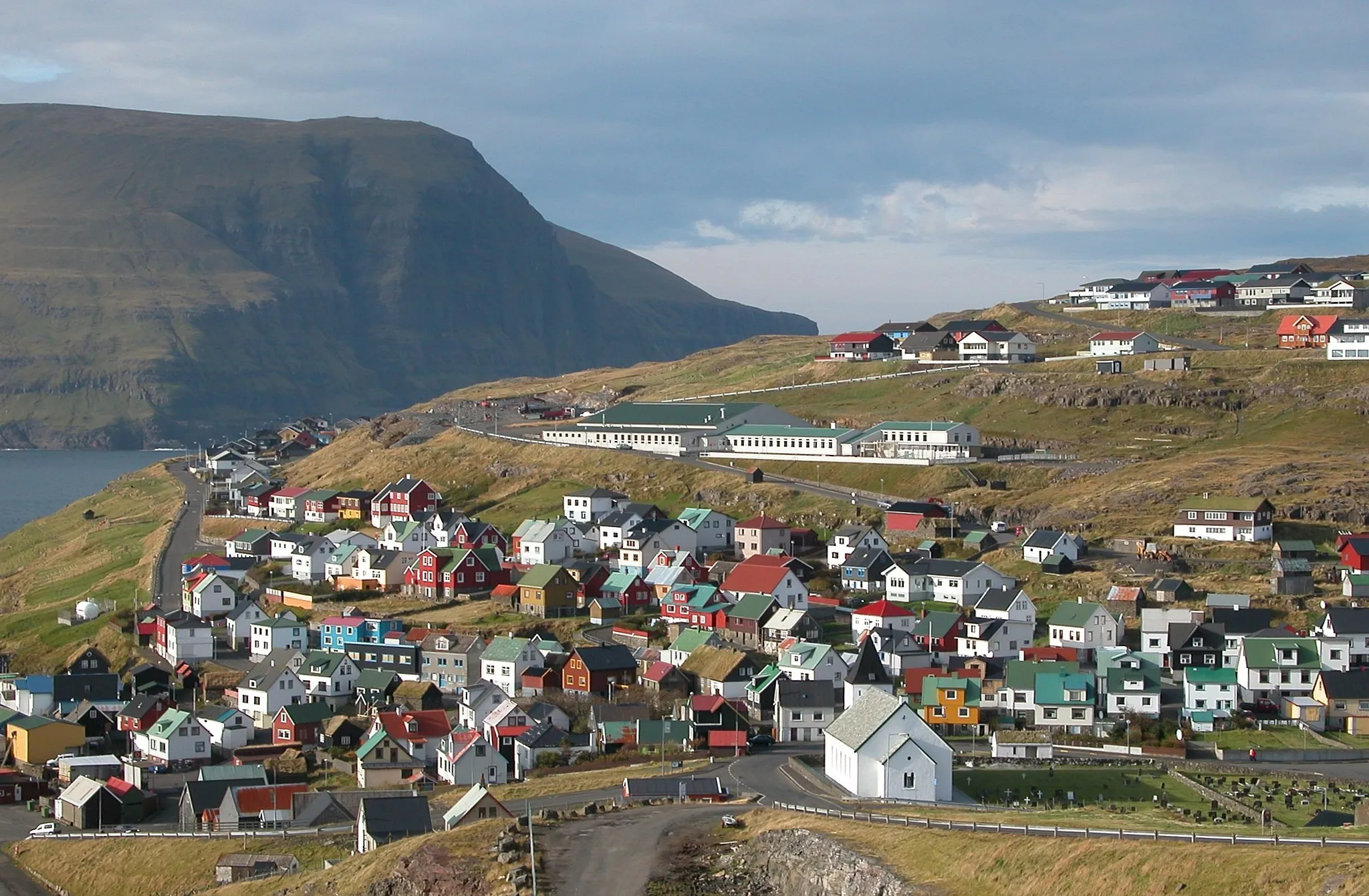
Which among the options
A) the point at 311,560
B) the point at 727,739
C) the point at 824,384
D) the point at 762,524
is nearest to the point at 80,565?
the point at 311,560

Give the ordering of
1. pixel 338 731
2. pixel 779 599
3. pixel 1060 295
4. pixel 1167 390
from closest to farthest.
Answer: pixel 338 731
pixel 779 599
pixel 1167 390
pixel 1060 295

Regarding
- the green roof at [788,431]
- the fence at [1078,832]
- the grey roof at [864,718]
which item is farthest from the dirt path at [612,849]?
the green roof at [788,431]

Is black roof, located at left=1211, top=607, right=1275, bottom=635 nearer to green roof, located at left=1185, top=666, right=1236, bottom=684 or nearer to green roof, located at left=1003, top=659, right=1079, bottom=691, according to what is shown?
green roof, located at left=1185, top=666, right=1236, bottom=684

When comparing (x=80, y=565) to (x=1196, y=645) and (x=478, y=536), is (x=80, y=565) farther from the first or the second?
(x=1196, y=645)

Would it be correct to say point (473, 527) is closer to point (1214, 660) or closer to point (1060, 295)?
point (1214, 660)

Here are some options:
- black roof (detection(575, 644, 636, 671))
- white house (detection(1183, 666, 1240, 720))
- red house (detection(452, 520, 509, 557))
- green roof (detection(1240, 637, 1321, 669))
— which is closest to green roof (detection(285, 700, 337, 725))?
black roof (detection(575, 644, 636, 671))

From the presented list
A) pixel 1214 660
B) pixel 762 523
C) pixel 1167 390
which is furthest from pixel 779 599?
pixel 1167 390
